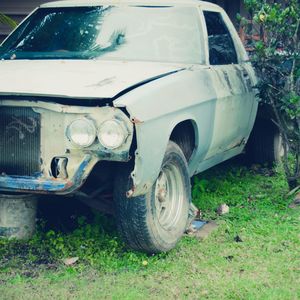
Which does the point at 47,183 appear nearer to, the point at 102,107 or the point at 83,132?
the point at 83,132

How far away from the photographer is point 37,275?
4.40 m

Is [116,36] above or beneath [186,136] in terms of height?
above

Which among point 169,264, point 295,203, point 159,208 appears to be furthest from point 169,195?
point 295,203

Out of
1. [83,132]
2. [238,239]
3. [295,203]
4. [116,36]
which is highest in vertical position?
[116,36]

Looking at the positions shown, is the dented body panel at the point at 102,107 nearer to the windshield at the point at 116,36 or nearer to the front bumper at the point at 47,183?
the front bumper at the point at 47,183

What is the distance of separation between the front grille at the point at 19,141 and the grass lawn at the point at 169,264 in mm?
710

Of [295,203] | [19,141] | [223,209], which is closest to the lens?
[19,141]

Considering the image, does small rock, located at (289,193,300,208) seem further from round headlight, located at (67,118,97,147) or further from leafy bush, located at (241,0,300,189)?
round headlight, located at (67,118,97,147)

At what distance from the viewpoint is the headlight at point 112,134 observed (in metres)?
4.12

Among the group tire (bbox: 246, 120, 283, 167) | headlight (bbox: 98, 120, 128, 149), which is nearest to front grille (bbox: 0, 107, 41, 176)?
headlight (bbox: 98, 120, 128, 149)

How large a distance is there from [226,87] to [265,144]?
1.92 meters

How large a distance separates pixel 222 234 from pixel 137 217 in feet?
3.39

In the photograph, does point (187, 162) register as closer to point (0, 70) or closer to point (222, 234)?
point (222, 234)

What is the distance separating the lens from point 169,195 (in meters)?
5.02
